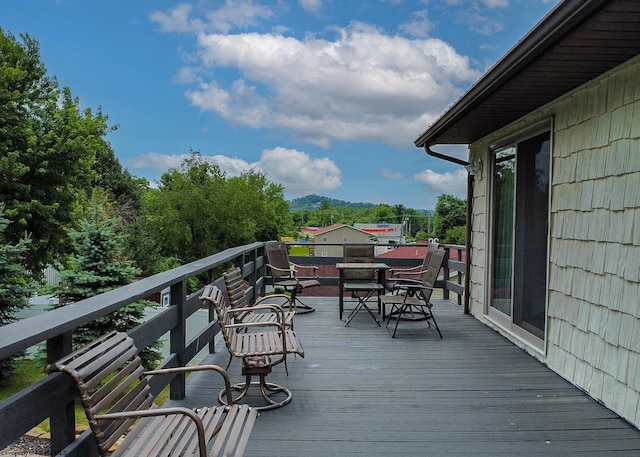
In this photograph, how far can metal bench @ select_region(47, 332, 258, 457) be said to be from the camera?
58.5 inches

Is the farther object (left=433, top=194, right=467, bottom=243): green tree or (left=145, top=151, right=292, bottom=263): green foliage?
(left=433, top=194, right=467, bottom=243): green tree

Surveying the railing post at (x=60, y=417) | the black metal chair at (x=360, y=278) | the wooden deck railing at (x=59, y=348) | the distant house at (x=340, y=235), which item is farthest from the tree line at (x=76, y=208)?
the distant house at (x=340, y=235)

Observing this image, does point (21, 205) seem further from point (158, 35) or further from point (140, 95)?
point (140, 95)

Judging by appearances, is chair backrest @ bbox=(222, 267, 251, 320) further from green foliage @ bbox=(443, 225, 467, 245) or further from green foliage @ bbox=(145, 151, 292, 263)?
green foliage @ bbox=(145, 151, 292, 263)

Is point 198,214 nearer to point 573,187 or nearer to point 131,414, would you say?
point 573,187

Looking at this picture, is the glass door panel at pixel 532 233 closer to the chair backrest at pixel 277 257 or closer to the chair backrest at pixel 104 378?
the chair backrest at pixel 277 257

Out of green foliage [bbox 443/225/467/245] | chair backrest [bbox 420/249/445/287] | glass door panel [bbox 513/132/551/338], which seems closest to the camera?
glass door panel [bbox 513/132/551/338]

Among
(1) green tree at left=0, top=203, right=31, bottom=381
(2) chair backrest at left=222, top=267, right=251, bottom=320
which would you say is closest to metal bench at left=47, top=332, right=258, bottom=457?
(2) chair backrest at left=222, top=267, right=251, bottom=320

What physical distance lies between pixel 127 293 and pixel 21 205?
10.7 m

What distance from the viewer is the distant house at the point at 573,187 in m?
2.65

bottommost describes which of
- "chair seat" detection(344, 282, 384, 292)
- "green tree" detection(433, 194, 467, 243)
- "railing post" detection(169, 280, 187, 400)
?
"chair seat" detection(344, 282, 384, 292)

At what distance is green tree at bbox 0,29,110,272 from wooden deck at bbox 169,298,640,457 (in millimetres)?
9094

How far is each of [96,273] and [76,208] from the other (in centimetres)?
678

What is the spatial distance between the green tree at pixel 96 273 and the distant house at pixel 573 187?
543 cm
